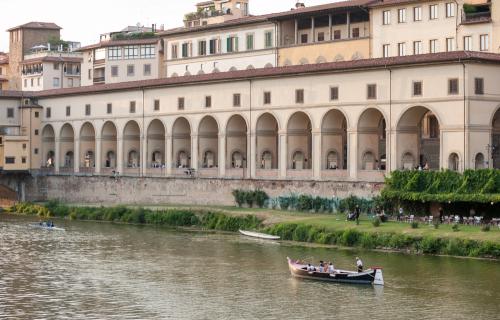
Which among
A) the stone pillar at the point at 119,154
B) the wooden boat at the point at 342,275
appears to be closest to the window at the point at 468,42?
the wooden boat at the point at 342,275

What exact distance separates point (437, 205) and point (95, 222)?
2805 cm

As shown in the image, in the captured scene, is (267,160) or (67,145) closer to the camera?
(267,160)

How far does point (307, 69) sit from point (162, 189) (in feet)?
56.3

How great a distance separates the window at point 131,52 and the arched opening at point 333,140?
41.5m

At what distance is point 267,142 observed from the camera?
7869 centimetres

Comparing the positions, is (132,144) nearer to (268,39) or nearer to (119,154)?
(119,154)

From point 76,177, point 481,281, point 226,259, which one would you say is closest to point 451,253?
point 481,281

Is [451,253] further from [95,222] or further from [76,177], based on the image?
[76,177]

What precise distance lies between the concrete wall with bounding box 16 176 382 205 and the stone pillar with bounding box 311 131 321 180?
2.77 feet

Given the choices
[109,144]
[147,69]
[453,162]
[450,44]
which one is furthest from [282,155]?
[147,69]

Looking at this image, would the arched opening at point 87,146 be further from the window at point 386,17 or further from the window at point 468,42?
the window at point 468,42

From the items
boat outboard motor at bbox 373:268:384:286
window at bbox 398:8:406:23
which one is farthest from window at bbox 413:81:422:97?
boat outboard motor at bbox 373:268:384:286

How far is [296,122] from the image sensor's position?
249 ft

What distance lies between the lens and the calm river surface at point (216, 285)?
41.8m
